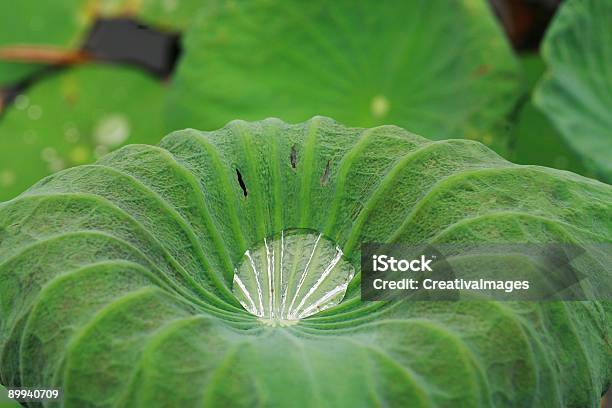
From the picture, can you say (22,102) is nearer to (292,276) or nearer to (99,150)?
(99,150)

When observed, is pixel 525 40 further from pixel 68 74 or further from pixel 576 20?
pixel 68 74

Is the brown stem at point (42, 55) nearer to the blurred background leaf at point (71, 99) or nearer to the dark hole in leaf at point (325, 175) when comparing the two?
the blurred background leaf at point (71, 99)

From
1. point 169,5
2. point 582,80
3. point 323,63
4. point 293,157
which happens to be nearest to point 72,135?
point 169,5

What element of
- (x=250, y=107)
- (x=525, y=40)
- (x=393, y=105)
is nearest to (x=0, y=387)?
(x=250, y=107)

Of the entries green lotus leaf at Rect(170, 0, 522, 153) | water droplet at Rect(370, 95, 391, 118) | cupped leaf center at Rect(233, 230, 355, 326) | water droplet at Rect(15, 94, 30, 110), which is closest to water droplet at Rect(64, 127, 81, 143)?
water droplet at Rect(15, 94, 30, 110)

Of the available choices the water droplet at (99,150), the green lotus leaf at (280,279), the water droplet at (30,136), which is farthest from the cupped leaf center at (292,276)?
the water droplet at (30,136)

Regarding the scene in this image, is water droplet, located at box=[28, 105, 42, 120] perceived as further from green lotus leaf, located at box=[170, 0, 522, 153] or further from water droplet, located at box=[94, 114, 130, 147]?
green lotus leaf, located at box=[170, 0, 522, 153]
